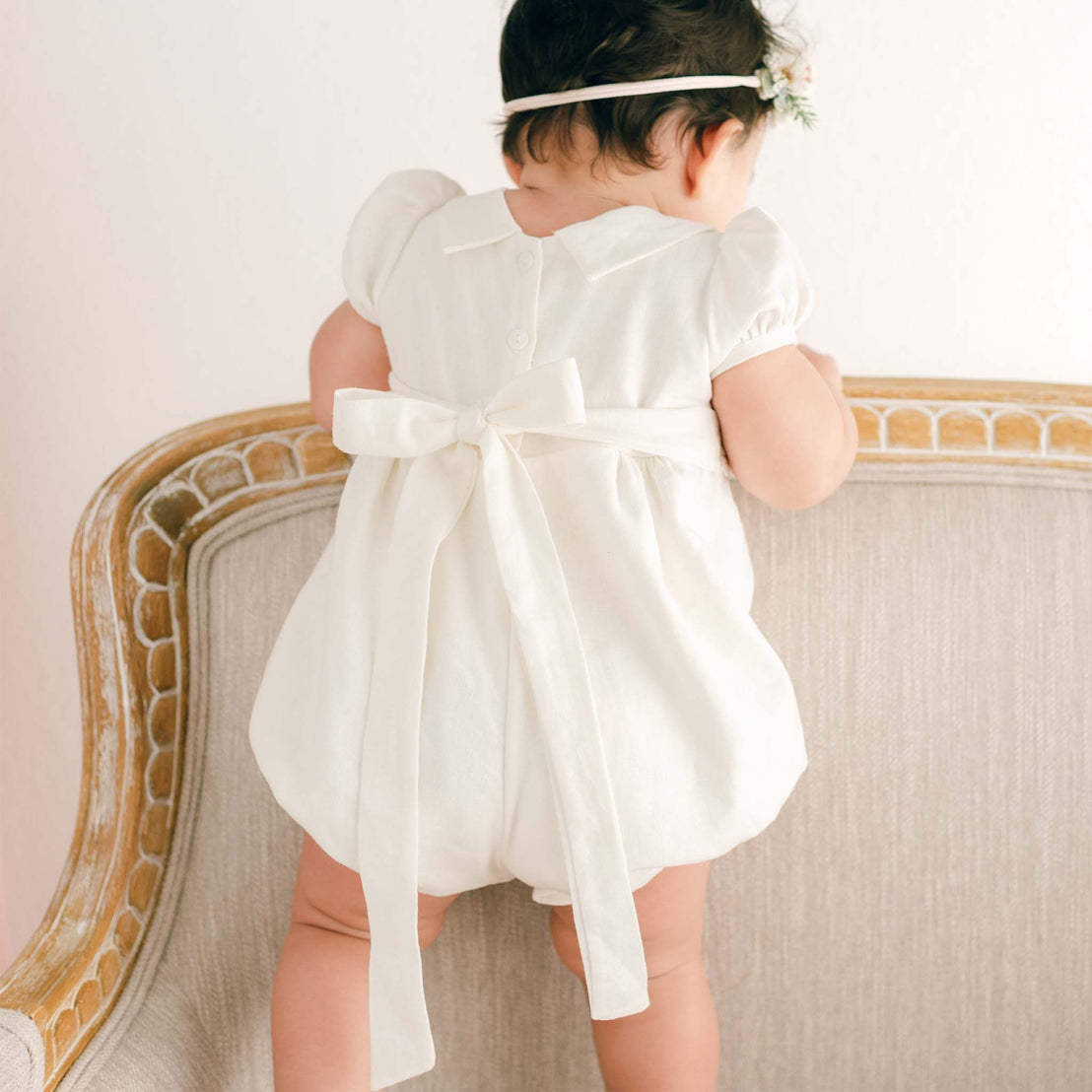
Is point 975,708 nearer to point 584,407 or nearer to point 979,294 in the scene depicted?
point 584,407

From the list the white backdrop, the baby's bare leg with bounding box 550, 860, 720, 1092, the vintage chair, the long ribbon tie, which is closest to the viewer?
the long ribbon tie

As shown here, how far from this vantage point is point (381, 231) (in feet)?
3.12

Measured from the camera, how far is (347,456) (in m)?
1.13

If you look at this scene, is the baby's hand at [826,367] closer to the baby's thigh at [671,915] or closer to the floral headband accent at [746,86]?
the floral headband accent at [746,86]

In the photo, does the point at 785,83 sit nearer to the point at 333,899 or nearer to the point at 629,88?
the point at 629,88

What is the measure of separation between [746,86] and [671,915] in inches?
26.8

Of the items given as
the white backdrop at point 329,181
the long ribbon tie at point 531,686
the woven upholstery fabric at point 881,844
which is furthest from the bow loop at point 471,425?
the white backdrop at point 329,181

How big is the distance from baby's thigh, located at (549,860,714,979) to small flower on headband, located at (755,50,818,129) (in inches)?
25.0

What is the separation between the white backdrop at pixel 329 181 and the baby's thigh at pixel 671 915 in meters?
0.80

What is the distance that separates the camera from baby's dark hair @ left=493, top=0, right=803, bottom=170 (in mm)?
889

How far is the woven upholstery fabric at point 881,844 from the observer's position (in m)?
1.06

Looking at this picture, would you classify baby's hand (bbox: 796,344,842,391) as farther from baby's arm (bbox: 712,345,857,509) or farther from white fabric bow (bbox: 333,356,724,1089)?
white fabric bow (bbox: 333,356,724,1089)

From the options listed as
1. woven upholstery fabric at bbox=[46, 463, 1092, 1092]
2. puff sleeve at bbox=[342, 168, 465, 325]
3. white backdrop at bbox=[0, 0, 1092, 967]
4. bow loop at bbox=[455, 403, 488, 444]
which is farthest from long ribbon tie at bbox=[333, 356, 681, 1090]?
white backdrop at bbox=[0, 0, 1092, 967]

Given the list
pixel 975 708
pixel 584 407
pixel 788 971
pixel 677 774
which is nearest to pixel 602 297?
pixel 584 407
